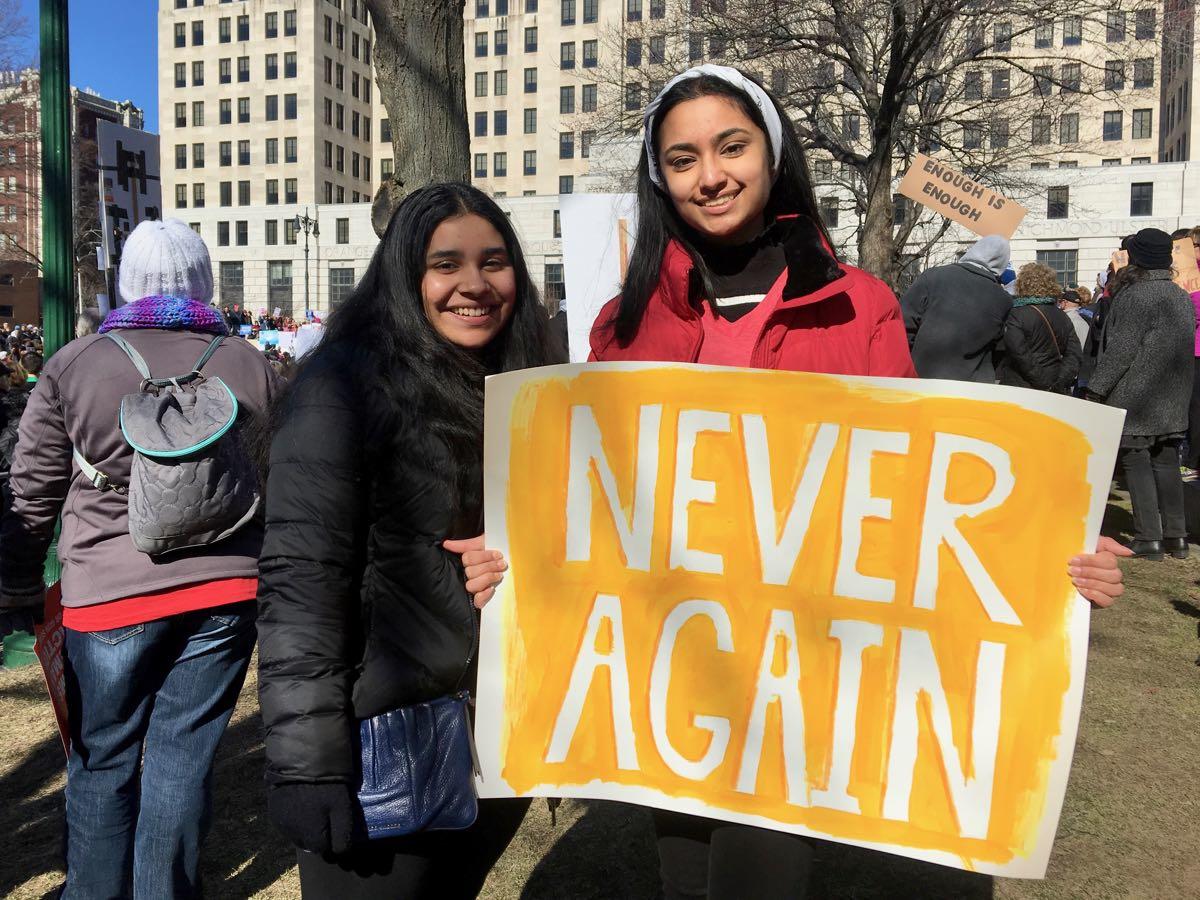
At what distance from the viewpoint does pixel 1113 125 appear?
60.6 m

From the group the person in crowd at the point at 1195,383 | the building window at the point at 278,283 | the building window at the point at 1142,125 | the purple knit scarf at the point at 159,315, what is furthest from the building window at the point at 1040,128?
the building window at the point at 278,283

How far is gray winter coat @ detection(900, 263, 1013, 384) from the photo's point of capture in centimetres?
574

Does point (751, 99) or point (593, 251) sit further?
point (593, 251)

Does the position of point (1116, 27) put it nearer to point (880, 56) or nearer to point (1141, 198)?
point (880, 56)

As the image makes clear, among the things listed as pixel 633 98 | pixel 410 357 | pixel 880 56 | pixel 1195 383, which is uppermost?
pixel 633 98

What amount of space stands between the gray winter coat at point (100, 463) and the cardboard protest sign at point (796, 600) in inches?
38.4

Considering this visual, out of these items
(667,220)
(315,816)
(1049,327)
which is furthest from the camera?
(1049,327)

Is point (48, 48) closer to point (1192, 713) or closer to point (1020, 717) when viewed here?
point (1020, 717)

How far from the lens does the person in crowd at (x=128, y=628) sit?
7.54 feet

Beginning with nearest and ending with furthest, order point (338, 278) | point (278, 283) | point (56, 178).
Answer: point (56, 178), point (338, 278), point (278, 283)

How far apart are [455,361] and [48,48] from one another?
15.2 ft

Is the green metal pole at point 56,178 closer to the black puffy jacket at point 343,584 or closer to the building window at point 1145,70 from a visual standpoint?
the black puffy jacket at point 343,584

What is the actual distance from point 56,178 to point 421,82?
2341 mm

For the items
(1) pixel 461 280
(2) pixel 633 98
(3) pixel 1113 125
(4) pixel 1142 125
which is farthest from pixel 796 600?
(4) pixel 1142 125
